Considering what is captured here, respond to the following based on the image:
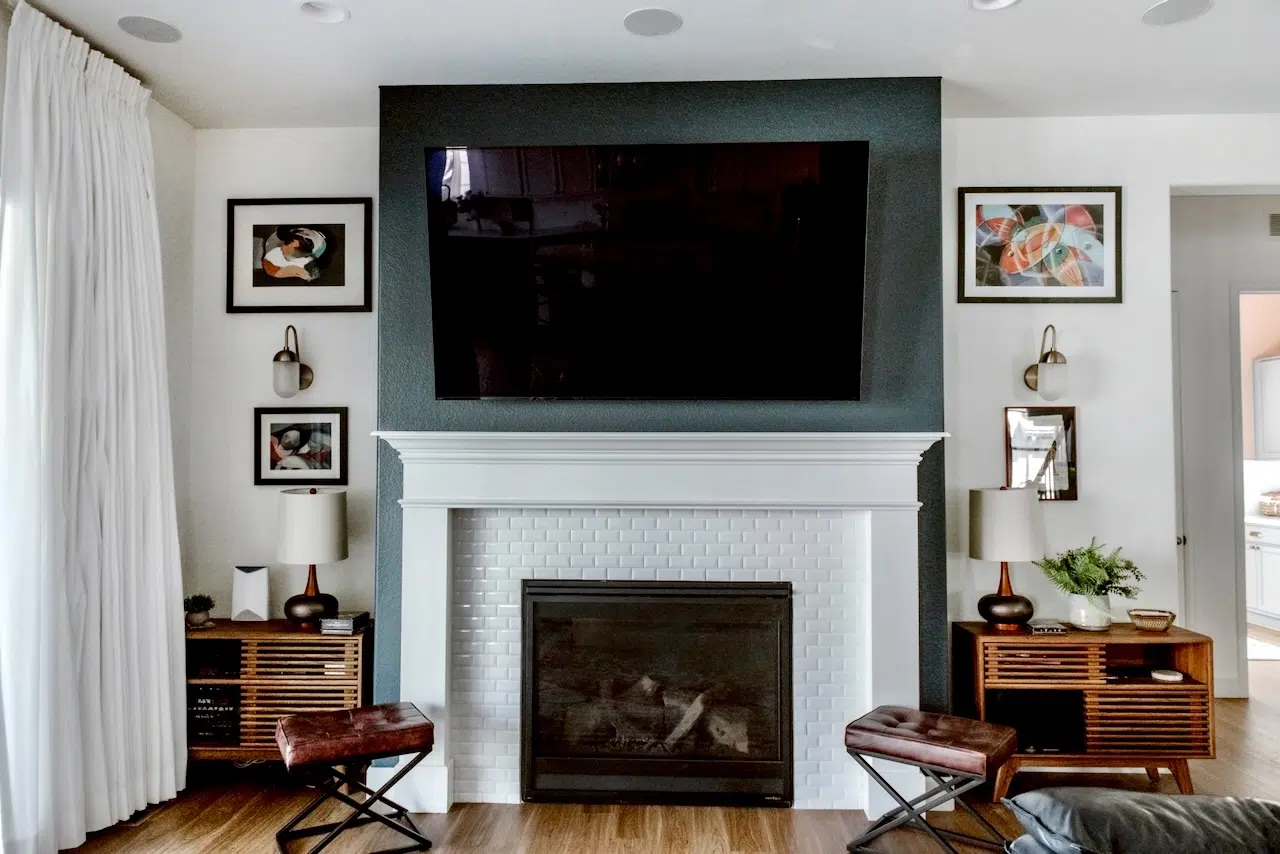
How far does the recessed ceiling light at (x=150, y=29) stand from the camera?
274 cm

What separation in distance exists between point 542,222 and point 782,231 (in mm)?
844

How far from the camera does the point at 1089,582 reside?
3225 mm

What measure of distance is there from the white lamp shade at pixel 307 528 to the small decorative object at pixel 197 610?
402 mm

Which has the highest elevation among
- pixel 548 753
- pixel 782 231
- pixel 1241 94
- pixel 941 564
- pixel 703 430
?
pixel 1241 94

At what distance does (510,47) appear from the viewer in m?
2.91

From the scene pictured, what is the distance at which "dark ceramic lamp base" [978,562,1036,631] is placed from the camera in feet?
10.5

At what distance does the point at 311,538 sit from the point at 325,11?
1830 mm

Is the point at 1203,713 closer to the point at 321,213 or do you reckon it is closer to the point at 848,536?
the point at 848,536

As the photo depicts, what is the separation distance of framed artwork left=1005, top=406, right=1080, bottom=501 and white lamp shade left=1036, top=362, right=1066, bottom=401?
0.30 feet

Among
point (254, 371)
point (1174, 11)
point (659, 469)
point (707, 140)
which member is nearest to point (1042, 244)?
point (1174, 11)

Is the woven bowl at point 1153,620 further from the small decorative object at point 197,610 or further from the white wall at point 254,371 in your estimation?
the small decorative object at point 197,610

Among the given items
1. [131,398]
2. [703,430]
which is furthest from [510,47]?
[131,398]

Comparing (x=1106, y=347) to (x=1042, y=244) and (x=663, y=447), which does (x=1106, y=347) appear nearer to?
(x=1042, y=244)

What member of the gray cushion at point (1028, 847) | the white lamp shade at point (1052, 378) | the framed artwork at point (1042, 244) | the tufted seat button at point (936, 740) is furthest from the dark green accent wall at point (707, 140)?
the gray cushion at point (1028, 847)
